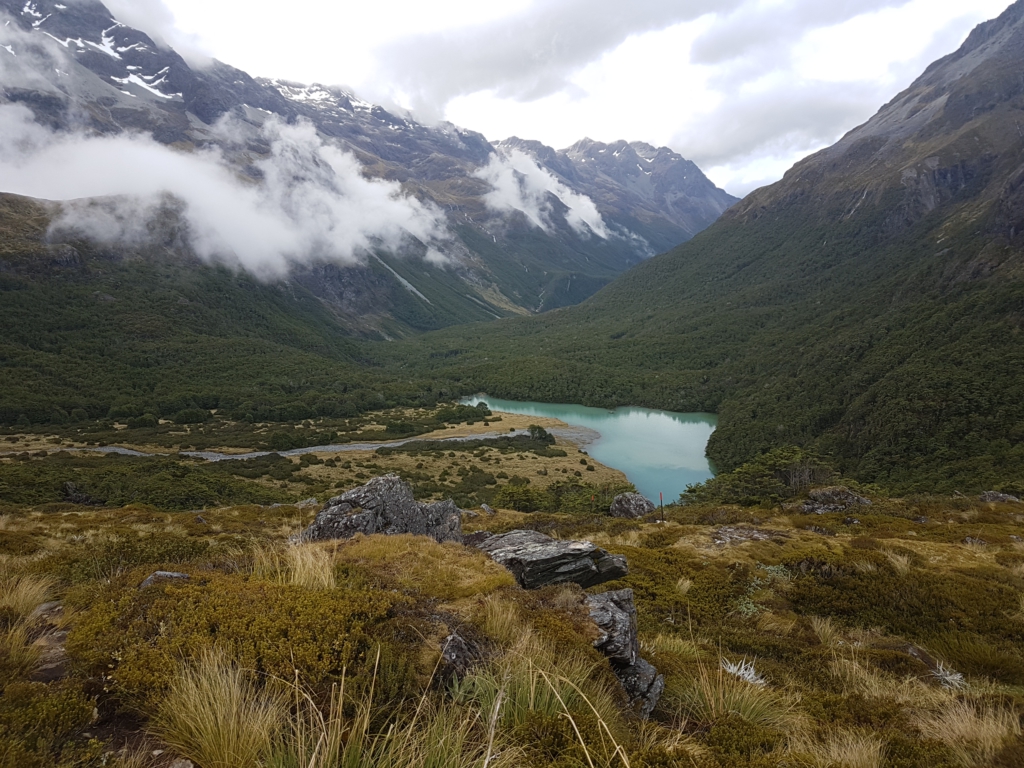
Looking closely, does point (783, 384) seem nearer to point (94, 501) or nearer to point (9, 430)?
point (94, 501)

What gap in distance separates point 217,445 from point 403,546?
8409 cm

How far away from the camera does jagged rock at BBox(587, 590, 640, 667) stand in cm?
594

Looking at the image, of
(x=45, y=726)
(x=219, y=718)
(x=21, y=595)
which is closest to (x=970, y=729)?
(x=219, y=718)

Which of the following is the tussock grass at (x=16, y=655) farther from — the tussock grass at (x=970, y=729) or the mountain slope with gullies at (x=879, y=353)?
the mountain slope with gullies at (x=879, y=353)

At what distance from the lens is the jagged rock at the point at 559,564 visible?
29.9 ft

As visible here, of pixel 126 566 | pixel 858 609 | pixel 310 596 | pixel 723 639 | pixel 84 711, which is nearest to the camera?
pixel 84 711

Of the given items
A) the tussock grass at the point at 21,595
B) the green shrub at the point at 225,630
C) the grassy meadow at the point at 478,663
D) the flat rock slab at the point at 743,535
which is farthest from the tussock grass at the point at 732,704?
the flat rock slab at the point at 743,535

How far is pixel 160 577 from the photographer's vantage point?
5988 mm

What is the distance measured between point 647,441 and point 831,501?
68.8 m

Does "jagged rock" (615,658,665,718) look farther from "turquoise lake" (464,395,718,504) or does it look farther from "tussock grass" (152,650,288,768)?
"turquoise lake" (464,395,718,504)

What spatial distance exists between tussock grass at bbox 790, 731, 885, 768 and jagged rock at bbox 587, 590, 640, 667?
1.93 metres

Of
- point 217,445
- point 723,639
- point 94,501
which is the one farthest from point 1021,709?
point 217,445

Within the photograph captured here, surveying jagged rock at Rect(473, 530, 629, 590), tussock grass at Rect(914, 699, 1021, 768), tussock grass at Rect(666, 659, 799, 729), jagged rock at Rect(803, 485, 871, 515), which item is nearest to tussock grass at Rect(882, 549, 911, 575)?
jagged rock at Rect(473, 530, 629, 590)

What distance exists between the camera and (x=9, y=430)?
81125 mm
